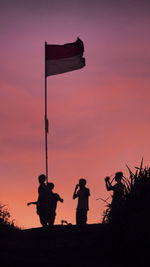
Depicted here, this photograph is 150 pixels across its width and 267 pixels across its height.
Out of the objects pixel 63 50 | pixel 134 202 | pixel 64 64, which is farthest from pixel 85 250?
pixel 63 50

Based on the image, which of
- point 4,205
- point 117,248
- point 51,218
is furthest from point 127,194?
point 4,205

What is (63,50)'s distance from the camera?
76.5ft

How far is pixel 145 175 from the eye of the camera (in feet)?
43.4

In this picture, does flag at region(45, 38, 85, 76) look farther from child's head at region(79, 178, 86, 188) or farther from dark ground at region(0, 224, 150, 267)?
dark ground at region(0, 224, 150, 267)

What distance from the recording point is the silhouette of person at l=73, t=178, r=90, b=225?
17.3 meters

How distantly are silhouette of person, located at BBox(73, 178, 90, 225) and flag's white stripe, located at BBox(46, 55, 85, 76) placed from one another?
7043 millimetres

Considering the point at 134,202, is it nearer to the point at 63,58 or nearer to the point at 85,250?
the point at 85,250

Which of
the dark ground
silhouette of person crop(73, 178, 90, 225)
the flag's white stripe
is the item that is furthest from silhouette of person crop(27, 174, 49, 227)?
the flag's white stripe

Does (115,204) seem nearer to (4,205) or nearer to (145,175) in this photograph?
(145,175)

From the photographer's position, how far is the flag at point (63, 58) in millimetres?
23250

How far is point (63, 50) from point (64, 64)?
0.57 meters

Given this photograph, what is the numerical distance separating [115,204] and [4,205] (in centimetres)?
921

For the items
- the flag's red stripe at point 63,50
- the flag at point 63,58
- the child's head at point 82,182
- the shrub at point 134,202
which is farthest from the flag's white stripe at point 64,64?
the shrub at point 134,202

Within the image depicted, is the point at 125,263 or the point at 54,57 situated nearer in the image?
the point at 125,263
